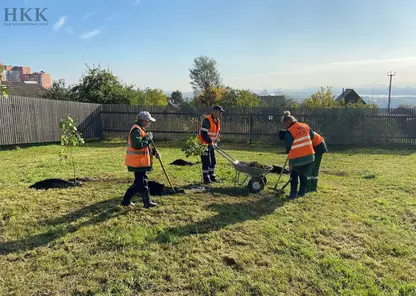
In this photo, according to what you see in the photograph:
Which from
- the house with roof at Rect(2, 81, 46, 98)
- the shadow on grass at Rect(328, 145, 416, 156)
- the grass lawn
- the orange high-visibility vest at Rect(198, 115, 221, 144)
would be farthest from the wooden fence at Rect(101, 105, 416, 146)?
the house with roof at Rect(2, 81, 46, 98)

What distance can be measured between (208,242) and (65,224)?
214 centimetres

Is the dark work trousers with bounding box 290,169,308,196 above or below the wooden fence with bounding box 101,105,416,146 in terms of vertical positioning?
below

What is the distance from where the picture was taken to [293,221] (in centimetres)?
486

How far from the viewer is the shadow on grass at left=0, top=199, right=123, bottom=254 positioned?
3.91 meters

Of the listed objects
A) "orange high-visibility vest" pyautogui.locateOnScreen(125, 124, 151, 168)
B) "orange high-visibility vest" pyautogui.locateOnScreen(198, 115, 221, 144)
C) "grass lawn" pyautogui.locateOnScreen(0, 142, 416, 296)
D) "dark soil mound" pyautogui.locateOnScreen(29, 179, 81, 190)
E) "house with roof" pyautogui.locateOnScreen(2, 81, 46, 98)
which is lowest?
"grass lawn" pyautogui.locateOnScreen(0, 142, 416, 296)

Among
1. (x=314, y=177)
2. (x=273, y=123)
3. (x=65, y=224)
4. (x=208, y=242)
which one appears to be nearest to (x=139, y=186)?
(x=65, y=224)

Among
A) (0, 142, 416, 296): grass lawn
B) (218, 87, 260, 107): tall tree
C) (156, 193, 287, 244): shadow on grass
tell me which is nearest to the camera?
(0, 142, 416, 296): grass lawn

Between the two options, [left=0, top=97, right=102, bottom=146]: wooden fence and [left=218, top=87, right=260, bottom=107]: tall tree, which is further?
[left=218, top=87, right=260, bottom=107]: tall tree

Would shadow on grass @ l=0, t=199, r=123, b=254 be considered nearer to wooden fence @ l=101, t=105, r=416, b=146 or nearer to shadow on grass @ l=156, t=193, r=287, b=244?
shadow on grass @ l=156, t=193, r=287, b=244

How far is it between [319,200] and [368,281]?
260cm

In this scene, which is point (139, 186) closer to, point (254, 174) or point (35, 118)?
point (254, 174)

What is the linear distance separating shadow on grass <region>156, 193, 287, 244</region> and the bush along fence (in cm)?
894

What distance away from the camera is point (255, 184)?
6.14 metres

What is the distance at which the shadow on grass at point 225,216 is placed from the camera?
4262 mm
